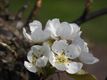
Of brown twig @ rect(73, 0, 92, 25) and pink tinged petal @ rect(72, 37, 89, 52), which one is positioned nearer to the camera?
pink tinged petal @ rect(72, 37, 89, 52)

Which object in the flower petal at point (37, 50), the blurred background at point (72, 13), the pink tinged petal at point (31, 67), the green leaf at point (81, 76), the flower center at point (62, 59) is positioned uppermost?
the blurred background at point (72, 13)

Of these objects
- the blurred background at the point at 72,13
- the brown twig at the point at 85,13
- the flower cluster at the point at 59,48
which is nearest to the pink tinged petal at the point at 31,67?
the flower cluster at the point at 59,48

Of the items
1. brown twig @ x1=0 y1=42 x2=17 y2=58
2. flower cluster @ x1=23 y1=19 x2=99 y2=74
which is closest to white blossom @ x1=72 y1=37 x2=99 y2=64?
flower cluster @ x1=23 y1=19 x2=99 y2=74

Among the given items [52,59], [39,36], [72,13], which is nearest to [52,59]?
[52,59]

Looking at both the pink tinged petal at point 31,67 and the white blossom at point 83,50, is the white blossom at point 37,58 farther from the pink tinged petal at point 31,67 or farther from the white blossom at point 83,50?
the white blossom at point 83,50

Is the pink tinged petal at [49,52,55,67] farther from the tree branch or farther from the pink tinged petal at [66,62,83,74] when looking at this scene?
the tree branch

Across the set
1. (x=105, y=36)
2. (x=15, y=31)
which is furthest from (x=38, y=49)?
(x=105, y=36)

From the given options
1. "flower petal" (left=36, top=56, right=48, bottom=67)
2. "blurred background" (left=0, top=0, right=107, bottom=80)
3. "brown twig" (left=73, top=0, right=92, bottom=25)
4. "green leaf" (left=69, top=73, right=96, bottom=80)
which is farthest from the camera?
"blurred background" (left=0, top=0, right=107, bottom=80)
